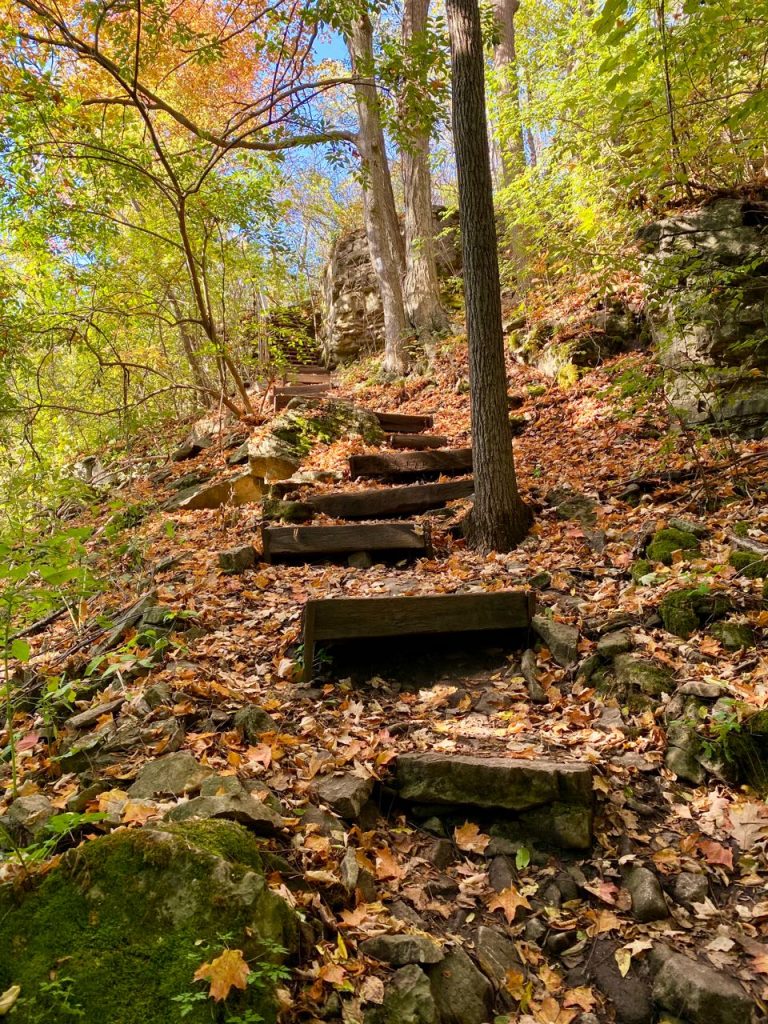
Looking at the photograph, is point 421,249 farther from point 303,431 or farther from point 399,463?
point 399,463

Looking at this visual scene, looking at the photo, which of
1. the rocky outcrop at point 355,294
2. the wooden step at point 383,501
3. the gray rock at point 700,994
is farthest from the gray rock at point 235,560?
the rocky outcrop at point 355,294

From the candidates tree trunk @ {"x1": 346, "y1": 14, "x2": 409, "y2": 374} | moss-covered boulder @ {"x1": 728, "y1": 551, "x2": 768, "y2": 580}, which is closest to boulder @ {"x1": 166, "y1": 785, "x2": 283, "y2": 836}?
moss-covered boulder @ {"x1": 728, "y1": 551, "x2": 768, "y2": 580}

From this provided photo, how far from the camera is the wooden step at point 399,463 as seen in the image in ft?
27.1

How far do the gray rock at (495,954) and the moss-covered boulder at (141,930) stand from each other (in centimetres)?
84

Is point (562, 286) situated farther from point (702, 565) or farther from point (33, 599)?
point (33, 599)

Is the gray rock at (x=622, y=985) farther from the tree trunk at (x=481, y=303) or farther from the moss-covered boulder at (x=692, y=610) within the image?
the tree trunk at (x=481, y=303)

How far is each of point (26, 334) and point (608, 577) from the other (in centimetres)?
856

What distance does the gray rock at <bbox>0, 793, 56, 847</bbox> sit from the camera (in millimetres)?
2438

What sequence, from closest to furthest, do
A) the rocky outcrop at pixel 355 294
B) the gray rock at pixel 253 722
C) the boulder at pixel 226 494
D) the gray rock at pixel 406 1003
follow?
the gray rock at pixel 406 1003 < the gray rock at pixel 253 722 < the boulder at pixel 226 494 < the rocky outcrop at pixel 355 294

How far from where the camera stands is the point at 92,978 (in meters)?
1.79

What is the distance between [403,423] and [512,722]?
23.8 ft

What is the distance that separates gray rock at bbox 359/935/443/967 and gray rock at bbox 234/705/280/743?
137cm

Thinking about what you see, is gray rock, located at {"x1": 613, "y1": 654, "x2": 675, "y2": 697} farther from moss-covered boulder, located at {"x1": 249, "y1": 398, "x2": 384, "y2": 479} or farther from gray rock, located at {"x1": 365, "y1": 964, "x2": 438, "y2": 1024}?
moss-covered boulder, located at {"x1": 249, "y1": 398, "x2": 384, "y2": 479}

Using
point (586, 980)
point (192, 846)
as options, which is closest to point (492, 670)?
point (586, 980)
